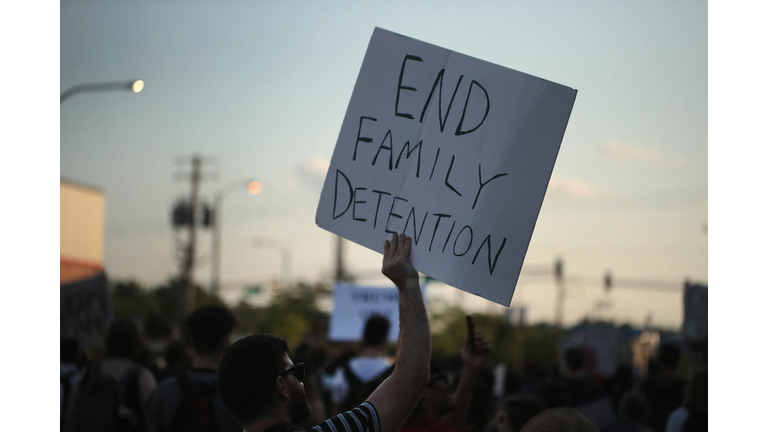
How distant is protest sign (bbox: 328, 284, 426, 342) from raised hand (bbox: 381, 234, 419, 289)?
8393 mm

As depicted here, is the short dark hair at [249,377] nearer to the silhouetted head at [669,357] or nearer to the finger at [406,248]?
the finger at [406,248]

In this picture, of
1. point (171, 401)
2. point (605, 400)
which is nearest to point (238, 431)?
point (171, 401)

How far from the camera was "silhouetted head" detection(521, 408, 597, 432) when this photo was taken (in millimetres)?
3100

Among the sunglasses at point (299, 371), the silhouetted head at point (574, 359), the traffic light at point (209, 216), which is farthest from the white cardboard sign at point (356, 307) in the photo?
the traffic light at point (209, 216)

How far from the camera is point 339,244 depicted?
39531mm

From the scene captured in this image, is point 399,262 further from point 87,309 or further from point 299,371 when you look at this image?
point 87,309

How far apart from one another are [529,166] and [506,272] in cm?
40

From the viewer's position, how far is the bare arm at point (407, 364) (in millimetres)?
2781

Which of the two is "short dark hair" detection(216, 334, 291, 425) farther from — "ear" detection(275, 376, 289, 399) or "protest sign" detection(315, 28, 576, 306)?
"protest sign" detection(315, 28, 576, 306)

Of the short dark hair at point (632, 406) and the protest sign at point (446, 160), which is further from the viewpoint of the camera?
the short dark hair at point (632, 406)

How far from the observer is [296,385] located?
9.53 ft

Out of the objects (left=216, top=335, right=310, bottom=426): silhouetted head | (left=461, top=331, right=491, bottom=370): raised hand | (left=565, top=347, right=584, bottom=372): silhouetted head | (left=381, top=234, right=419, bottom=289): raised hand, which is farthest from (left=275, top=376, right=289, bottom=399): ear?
(left=565, top=347, right=584, bottom=372): silhouetted head

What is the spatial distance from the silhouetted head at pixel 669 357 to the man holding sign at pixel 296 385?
559cm

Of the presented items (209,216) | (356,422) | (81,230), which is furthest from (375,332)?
(209,216)
